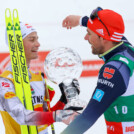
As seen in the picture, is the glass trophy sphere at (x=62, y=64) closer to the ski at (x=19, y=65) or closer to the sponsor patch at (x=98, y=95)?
the ski at (x=19, y=65)

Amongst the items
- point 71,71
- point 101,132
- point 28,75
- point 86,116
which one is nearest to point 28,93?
point 28,75

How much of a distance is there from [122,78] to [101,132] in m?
2.56

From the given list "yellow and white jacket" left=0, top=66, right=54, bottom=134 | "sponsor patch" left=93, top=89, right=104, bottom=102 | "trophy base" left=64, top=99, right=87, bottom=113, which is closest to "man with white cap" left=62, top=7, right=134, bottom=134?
"sponsor patch" left=93, top=89, right=104, bottom=102

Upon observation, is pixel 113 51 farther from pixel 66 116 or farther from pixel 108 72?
pixel 66 116

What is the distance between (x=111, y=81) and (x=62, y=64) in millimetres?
535

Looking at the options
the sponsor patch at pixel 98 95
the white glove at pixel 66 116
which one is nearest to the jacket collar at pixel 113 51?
the sponsor patch at pixel 98 95

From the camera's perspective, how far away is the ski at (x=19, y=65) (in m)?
2.47

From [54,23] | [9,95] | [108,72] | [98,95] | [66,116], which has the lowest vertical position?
[54,23]

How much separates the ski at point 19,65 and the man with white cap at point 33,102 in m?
0.06

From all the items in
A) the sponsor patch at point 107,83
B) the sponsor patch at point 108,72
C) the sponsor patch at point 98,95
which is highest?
the sponsor patch at point 108,72

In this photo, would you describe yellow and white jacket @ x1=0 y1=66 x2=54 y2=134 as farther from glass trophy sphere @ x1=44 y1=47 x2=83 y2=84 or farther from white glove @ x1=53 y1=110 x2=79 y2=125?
glass trophy sphere @ x1=44 y1=47 x2=83 y2=84

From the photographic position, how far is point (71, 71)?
2412mm

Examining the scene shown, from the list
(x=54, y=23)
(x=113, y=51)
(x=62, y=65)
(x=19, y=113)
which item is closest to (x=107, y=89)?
(x=113, y=51)

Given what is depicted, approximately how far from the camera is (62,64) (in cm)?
244
